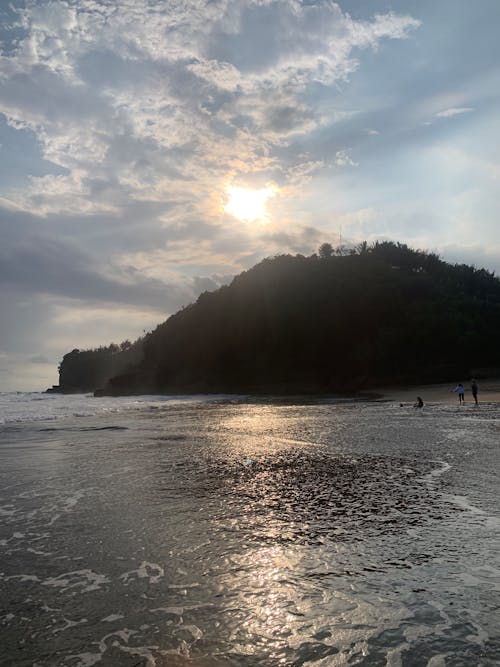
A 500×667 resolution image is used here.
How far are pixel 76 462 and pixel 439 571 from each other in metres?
11.8

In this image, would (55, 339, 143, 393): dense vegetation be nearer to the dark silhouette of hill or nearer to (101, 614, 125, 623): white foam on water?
the dark silhouette of hill

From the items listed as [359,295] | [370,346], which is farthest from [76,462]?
[359,295]

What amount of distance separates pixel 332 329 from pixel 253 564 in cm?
8272

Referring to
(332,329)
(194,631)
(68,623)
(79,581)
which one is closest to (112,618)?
(68,623)

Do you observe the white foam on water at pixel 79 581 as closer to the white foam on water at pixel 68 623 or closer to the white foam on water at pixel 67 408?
the white foam on water at pixel 68 623

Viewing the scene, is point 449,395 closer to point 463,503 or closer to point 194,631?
point 463,503

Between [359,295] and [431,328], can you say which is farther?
[359,295]

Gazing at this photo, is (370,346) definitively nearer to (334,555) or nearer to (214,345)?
(214,345)

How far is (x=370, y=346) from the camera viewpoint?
8062cm

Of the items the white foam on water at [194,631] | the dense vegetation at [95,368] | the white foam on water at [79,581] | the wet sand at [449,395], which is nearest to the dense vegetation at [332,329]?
the wet sand at [449,395]

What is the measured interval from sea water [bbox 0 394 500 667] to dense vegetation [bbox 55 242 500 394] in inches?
2418

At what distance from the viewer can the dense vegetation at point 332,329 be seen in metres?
75.9

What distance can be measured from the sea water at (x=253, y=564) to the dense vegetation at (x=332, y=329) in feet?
202

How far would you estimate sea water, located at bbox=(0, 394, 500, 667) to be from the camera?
14.9ft
